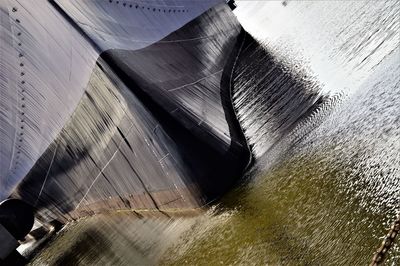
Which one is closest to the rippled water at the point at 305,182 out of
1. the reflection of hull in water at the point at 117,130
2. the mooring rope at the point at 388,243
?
the mooring rope at the point at 388,243

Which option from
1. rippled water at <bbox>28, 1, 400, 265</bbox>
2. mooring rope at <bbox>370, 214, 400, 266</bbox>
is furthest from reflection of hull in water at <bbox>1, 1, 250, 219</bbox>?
mooring rope at <bbox>370, 214, 400, 266</bbox>

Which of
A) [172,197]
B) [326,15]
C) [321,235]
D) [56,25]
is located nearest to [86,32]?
[56,25]

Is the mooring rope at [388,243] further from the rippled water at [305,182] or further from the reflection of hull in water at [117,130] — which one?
the reflection of hull in water at [117,130]

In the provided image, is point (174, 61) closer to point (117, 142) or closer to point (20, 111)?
point (117, 142)

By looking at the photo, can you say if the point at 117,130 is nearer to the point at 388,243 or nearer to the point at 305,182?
the point at 305,182

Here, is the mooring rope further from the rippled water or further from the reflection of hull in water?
the reflection of hull in water

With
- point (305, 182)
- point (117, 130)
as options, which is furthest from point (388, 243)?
point (117, 130)

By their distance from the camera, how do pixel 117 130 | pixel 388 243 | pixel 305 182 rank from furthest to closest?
pixel 117 130
pixel 305 182
pixel 388 243
